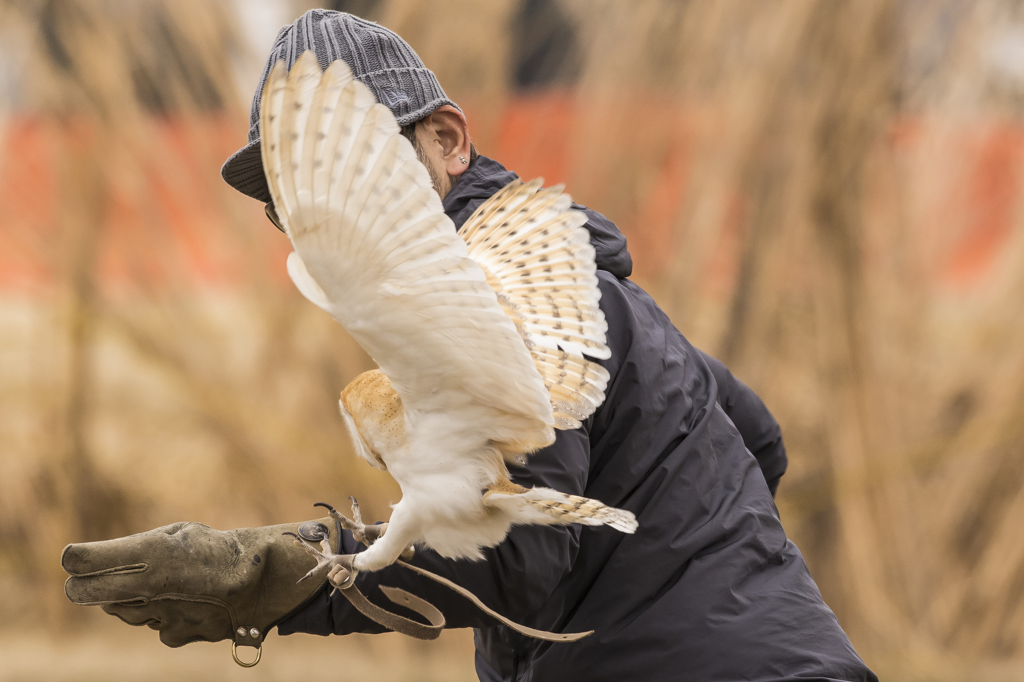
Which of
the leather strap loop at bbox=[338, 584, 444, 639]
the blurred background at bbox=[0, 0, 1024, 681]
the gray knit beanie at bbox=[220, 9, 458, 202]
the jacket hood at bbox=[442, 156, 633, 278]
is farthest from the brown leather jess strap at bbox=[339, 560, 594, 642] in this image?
the blurred background at bbox=[0, 0, 1024, 681]

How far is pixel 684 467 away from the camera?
0.98 meters

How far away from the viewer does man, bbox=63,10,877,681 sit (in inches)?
36.1

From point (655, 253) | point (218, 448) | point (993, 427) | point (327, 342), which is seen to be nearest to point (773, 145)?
point (655, 253)

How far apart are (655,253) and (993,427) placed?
117cm

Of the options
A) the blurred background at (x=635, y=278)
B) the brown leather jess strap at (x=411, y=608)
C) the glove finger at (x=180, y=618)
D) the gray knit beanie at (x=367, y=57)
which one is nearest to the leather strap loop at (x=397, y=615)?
the brown leather jess strap at (x=411, y=608)

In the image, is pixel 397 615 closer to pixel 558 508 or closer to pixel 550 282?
pixel 558 508

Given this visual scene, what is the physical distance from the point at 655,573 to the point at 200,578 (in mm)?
483

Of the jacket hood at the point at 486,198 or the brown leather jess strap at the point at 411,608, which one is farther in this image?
the jacket hood at the point at 486,198

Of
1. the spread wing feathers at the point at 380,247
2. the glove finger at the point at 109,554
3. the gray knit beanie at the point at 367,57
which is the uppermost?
the gray knit beanie at the point at 367,57

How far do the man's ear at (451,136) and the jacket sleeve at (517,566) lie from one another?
1.20ft

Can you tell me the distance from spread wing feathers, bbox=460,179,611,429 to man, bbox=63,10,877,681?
12 cm

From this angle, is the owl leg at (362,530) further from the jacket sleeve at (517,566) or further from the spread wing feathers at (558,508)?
the spread wing feathers at (558,508)

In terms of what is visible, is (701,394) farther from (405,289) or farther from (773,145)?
(773,145)

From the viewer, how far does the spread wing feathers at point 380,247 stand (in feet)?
2.13
